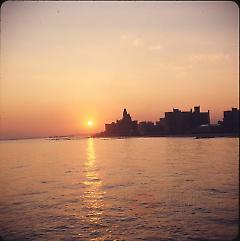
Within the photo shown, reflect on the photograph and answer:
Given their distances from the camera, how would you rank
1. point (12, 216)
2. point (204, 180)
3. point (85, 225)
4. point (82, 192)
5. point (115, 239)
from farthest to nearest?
point (204, 180) → point (82, 192) → point (12, 216) → point (85, 225) → point (115, 239)

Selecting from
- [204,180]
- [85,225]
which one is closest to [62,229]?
[85,225]

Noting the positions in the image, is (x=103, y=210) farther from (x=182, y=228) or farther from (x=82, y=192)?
(x=82, y=192)

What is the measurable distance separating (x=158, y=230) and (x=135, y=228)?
106cm

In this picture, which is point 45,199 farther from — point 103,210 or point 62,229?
point 62,229

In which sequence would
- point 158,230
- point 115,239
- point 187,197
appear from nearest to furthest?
point 115,239
point 158,230
point 187,197

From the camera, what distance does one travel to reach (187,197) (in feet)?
65.2

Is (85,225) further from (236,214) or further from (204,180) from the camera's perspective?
(204,180)

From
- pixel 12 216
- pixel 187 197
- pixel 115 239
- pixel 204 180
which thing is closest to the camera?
pixel 115 239

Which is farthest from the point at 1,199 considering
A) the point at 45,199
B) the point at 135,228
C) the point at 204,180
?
the point at 204,180

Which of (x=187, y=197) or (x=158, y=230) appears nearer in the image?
(x=158, y=230)

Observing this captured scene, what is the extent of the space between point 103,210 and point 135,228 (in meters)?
3.83

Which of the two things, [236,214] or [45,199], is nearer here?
[236,214]

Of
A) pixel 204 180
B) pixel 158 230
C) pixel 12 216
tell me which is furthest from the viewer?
pixel 204 180

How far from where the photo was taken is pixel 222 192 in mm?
21016
